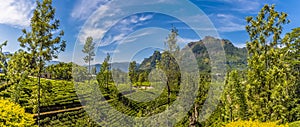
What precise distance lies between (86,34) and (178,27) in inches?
109

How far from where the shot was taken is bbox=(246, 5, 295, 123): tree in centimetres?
749

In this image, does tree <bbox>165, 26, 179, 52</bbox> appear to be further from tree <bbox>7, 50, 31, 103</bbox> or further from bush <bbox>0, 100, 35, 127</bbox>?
tree <bbox>7, 50, 31, 103</bbox>

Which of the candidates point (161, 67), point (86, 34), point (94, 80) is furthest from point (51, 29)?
point (94, 80)

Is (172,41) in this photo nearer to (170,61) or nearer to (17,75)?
(170,61)

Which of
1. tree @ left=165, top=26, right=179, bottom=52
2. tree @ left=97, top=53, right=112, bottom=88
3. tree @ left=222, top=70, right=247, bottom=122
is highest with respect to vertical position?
tree @ left=165, top=26, right=179, bottom=52

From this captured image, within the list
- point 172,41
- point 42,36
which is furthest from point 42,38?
point 172,41

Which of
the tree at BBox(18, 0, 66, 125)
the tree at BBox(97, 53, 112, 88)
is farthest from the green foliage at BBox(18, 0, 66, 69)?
the tree at BBox(97, 53, 112, 88)

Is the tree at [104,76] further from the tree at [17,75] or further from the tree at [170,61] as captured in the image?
the tree at [170,61]

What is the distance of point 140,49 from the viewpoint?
302 inches

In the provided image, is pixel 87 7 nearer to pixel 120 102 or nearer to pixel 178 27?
pixel 178 27

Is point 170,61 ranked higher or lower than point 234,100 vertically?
higher

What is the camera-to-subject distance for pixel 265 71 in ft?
25.3

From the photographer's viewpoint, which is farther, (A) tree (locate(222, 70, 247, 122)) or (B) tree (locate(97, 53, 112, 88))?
(B) tree (locate(97, 53, 112, 88))

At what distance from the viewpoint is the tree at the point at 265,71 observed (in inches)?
295
